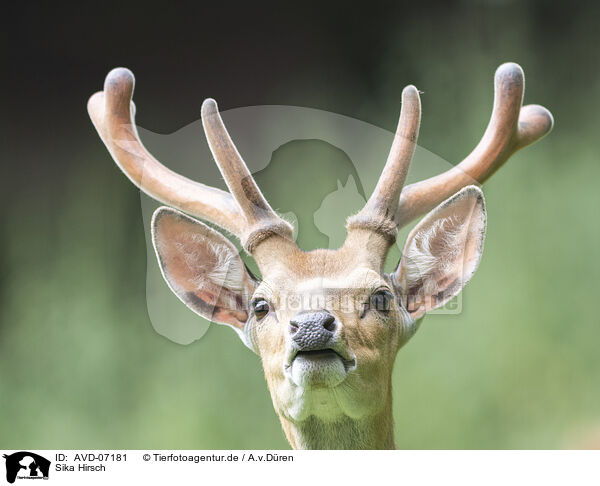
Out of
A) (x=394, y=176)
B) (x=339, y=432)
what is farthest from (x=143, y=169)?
(x=339, y=432)

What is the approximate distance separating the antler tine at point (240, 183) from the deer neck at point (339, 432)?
2.03 feet

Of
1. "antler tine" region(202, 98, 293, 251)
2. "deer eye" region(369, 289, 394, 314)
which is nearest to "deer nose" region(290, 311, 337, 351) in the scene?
"deer eye" region(369, 289, 394, 314)

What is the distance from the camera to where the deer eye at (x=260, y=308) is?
98.3 inches

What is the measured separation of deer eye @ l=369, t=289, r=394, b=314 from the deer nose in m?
0.30

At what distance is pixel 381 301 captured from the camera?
2469 mm

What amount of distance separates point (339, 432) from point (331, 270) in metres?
0.51

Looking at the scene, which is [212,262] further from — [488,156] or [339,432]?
[488,156]

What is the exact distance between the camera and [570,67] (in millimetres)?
5332

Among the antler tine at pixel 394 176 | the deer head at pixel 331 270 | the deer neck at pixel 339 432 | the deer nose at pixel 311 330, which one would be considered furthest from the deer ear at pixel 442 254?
the deer nose at pixel 311 330

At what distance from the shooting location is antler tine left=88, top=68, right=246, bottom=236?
111 inches

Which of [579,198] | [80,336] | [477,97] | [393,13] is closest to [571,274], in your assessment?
[579,198]

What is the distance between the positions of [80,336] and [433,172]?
10.4 ft
